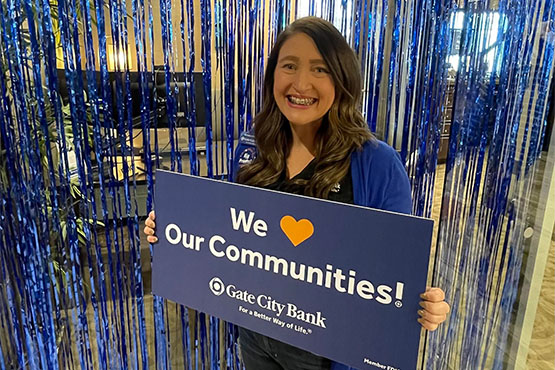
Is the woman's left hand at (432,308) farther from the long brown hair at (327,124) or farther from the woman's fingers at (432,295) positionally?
the long brown hair at (327,124)

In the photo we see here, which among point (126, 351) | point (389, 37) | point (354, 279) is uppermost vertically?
point (389, 37)

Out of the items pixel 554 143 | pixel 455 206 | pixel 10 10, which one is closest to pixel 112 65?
pixel 10 10

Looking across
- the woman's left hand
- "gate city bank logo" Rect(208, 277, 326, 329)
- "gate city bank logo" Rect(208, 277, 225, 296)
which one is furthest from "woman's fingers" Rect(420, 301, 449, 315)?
"gate city bank logo" Rect(208, 277, 225, 296)

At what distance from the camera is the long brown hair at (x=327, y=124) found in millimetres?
793

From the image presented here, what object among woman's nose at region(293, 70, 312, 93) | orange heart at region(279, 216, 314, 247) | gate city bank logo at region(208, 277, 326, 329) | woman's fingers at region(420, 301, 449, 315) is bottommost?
gate city bank logo at region(208, 277, 326, 329)

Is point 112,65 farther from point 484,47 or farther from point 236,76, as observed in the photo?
point 484,47

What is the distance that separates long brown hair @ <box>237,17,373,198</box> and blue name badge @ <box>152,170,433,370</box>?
0.14m

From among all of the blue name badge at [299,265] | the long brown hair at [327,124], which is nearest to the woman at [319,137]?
the long brown hair at [327,124]

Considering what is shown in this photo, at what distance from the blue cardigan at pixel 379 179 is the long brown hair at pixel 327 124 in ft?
0.07

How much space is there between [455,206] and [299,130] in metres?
0.61

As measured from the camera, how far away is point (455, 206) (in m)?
1.23

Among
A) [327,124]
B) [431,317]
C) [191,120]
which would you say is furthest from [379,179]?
[191,120]

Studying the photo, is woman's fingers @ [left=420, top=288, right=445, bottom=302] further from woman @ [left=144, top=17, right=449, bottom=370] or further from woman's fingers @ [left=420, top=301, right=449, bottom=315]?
woman @ [left=144, top=17, right=449, bottom=370]

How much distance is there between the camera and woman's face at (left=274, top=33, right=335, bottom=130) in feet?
2.61
